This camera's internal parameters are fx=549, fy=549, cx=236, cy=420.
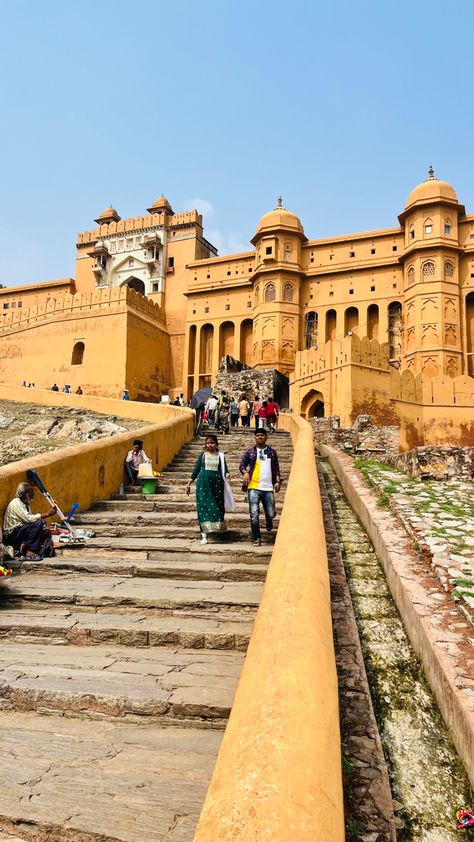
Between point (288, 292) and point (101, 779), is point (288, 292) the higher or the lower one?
the higher one

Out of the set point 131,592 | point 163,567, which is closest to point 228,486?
point 163,567

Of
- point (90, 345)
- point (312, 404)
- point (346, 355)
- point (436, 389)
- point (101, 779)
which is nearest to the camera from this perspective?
point (101, 779)

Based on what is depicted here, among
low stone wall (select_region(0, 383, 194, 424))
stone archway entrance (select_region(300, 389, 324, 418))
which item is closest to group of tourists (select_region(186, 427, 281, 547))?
low stone wall (select_region(0, 383, 194, 424))

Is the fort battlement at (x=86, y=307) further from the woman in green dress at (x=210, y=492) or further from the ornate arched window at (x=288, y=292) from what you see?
the woman in green dress at (x=210, y=492)

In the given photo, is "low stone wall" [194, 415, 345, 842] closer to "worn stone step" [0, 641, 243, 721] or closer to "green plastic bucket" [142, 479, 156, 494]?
"worn stone step" [0, 641, 243, 721]

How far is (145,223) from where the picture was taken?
44.7 meters

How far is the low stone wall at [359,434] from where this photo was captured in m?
20.1

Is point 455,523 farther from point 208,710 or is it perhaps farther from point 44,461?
point 44,461

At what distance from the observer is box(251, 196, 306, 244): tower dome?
35.9m

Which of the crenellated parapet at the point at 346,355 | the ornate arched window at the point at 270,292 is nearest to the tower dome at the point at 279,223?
the ornate arched window at the point at 270,292

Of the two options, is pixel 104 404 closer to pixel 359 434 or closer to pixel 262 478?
pixel 359 434

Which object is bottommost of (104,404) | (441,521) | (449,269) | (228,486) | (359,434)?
(441,521)

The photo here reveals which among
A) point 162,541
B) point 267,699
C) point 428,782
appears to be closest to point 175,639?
point 428,782

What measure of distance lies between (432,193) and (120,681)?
34.8 meters
